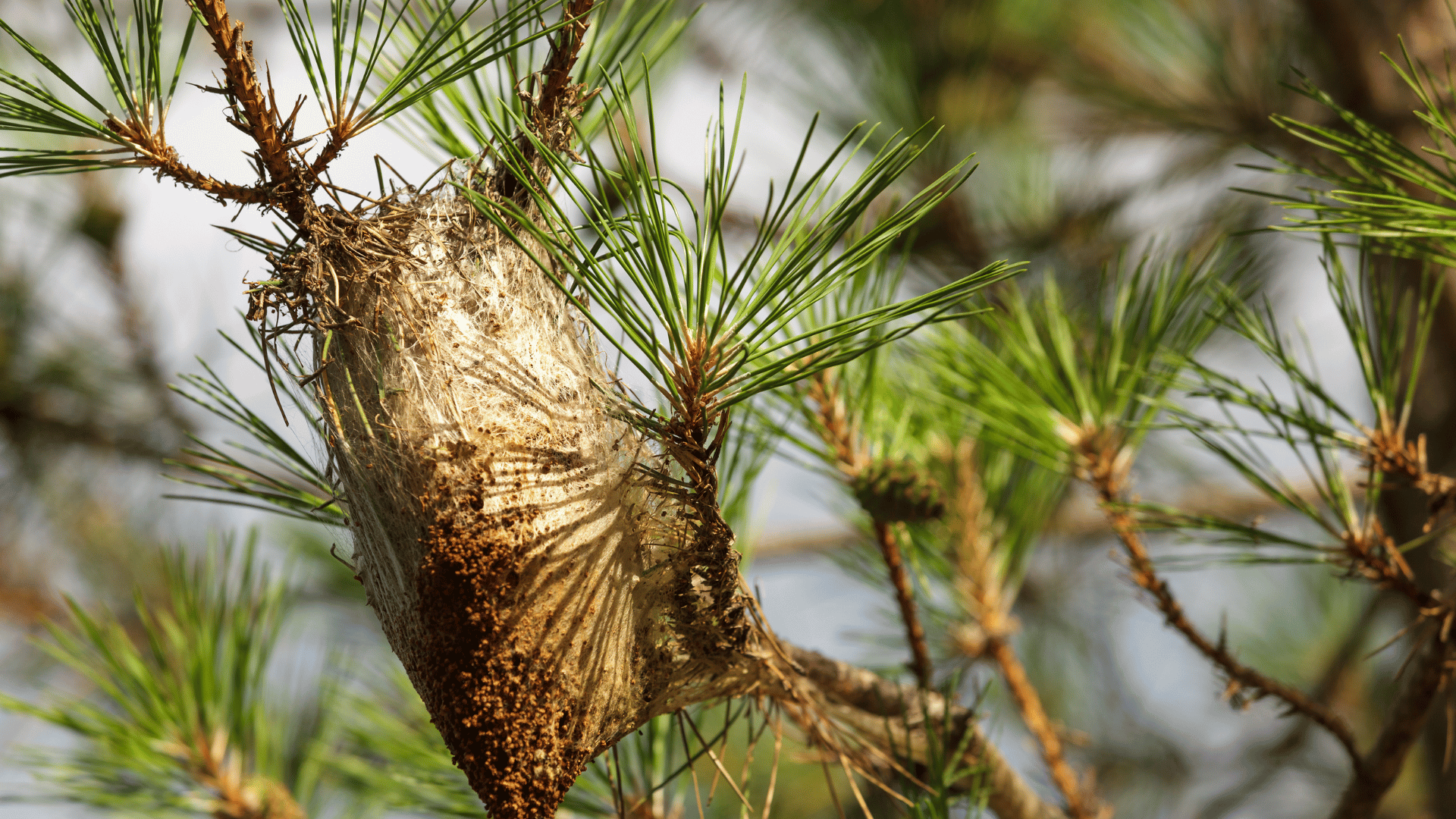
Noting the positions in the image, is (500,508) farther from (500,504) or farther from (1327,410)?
(1327,410)

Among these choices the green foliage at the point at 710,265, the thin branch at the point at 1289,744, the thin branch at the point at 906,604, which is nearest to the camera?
the green foliage at the point at 710,265

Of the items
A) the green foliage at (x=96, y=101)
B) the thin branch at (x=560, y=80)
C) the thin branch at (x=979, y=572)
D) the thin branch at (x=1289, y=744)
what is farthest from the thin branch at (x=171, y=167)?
the thin branch at (x=1289, y=744)

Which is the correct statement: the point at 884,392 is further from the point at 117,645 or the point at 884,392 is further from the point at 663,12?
the point at 117,645

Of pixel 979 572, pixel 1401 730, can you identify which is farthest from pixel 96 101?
pixel 1401 730

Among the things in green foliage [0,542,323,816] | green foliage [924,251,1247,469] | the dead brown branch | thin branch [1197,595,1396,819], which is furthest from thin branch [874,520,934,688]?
thin branch [1197,595,1396,819]

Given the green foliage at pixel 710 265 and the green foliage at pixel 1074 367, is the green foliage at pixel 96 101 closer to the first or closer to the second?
the green foliage at pixel 710 265

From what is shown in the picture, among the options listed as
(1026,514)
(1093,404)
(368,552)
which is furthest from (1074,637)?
(368,552)
